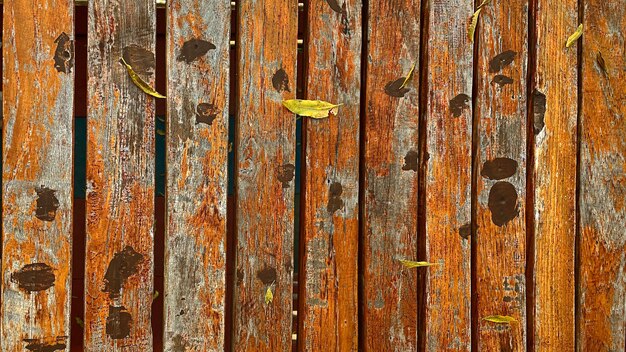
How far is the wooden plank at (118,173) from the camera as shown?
1.90 meters

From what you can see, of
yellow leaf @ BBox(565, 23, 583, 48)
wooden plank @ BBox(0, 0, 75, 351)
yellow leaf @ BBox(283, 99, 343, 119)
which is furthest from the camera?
yellow leaf @ BBox(565, 23, 583, 48)

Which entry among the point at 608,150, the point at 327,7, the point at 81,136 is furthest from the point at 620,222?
the point at 81,136

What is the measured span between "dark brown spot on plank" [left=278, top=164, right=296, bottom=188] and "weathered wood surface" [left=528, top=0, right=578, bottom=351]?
743 mm

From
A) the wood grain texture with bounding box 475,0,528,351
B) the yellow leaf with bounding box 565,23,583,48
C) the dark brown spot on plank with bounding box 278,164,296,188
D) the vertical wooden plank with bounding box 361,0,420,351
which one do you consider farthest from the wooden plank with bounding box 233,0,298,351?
the yellow leaf with bounding box 565,23,583,48

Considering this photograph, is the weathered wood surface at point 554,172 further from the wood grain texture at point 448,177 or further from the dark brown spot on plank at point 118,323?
the dark brown spot on plank at point 118,323

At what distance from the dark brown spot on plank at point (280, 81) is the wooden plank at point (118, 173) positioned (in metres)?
0.35

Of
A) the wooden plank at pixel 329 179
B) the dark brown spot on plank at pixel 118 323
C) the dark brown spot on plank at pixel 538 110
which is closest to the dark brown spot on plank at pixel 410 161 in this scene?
the wooden plank at pixel 329 179

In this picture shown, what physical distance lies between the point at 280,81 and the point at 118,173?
53 centimetres

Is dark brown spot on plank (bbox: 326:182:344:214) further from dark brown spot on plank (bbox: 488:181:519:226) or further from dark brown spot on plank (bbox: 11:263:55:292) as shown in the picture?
dark brown spot on plank (bbox: 11:263:55:292)

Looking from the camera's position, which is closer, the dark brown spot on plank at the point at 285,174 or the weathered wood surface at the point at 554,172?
the dark brown spot on plank at the point at 285,174

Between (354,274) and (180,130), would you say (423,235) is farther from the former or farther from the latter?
(180,130)

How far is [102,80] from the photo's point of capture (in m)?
1.90

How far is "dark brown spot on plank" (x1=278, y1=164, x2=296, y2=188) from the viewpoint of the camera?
6.50 feet

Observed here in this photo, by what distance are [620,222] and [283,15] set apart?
1.21m
